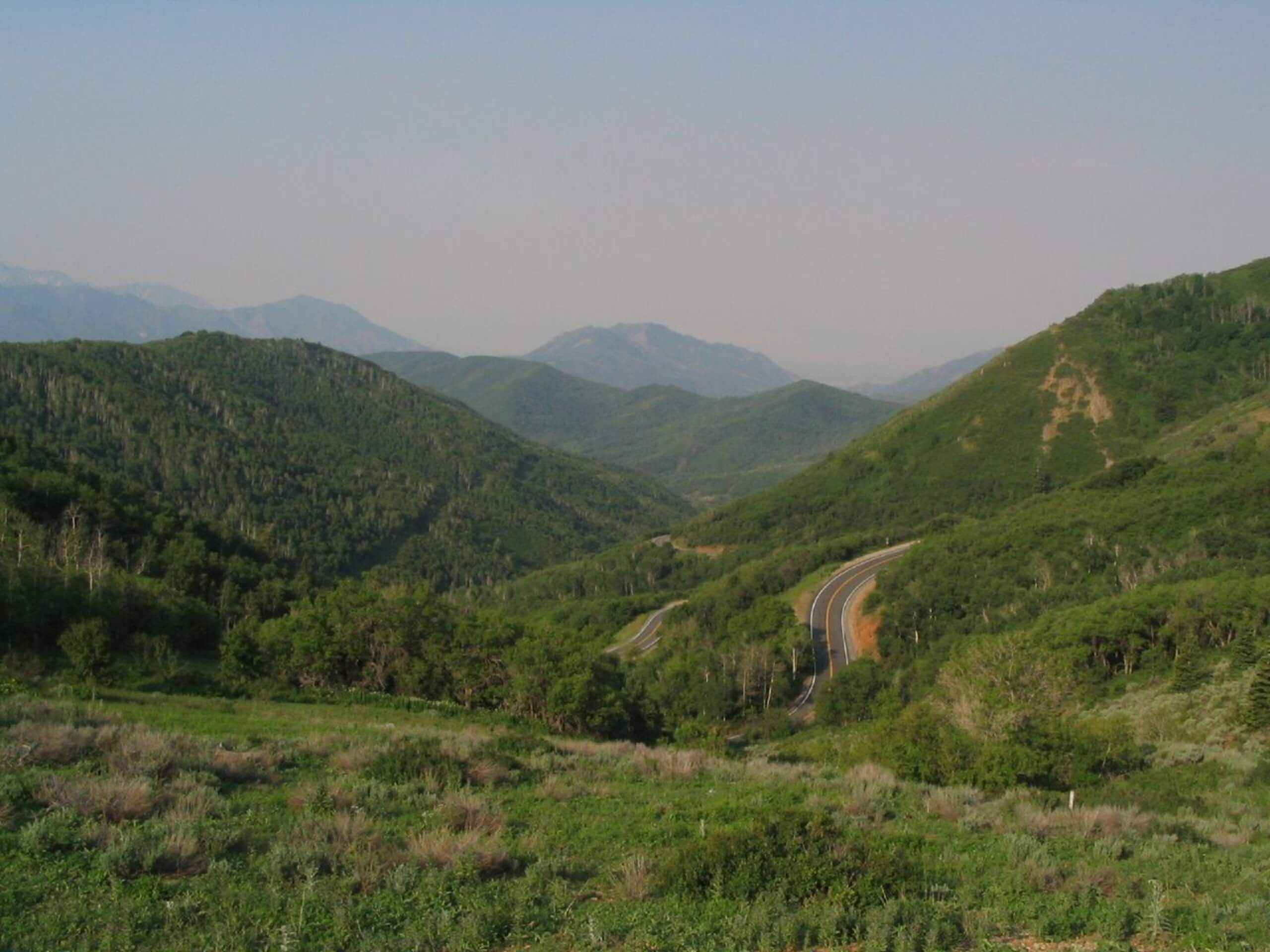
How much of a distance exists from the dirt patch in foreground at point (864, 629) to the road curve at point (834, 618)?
50 centimetres

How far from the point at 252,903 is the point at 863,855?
6.00 metres

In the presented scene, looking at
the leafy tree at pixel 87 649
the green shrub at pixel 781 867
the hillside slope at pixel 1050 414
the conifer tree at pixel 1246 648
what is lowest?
the conifer tree at pixel 1246 648

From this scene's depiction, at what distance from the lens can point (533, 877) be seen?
25.4 feet

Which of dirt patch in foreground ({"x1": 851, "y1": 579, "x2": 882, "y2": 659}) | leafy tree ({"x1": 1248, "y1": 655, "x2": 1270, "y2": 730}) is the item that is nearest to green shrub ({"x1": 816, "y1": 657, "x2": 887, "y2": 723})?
dirt patch in foreground ({"x1": 851, "y1": 579, "x2": 882, "y2": 659})

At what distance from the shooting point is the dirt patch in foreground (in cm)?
6138

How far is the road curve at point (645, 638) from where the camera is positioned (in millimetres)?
77188

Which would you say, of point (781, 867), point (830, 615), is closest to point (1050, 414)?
point (830, 615)

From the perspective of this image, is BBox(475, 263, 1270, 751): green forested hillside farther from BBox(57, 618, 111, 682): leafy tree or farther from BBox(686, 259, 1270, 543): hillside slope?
BBox(57, 618, 111, 682): leafy tree

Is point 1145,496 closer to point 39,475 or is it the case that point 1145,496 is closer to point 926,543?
point 926,543

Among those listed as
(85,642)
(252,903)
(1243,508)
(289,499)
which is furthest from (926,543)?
(289,499)

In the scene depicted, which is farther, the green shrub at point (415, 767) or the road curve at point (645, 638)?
the road curve at point (645, 638)

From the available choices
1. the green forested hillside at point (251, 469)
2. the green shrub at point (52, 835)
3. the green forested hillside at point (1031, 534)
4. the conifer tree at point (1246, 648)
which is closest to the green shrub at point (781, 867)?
the green shrub at point (52, 835)

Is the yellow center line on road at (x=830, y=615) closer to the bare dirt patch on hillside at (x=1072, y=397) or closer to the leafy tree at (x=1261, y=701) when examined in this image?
the leafy tree at (x=1261, y=701)

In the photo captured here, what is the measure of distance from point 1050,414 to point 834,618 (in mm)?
67368
